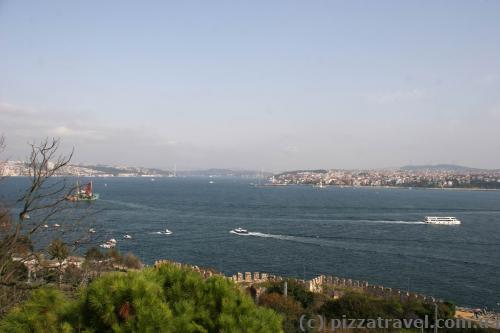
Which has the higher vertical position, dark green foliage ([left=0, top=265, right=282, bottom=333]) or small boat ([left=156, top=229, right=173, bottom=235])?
dark green foliage ([left=0, top=265, right=282, bottom=333])

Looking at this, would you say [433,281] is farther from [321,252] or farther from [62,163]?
[62,163]

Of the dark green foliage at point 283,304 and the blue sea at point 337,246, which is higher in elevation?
the dark green foliage at point 283,304

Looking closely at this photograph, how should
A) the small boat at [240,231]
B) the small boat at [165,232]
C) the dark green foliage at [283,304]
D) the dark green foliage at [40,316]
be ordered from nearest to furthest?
the dark green foliage at [40,316] < the dark green foliage at [283,304] < the small boat at [165,232] < the small boat at [240,231]

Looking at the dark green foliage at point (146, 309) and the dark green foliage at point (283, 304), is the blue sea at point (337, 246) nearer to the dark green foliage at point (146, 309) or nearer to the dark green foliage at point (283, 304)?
the dark green foliage at point (283, 304)

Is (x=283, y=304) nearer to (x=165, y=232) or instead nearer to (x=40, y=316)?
(x=40, y=316)

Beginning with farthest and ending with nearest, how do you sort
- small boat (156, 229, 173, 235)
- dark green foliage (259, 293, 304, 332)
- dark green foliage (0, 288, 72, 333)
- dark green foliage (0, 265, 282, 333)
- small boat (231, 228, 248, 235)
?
small boat (231, 228, 248, 235), small boat (156, 229, 173, 235), dark green foliage (259, 293, 304, 332), dark green foliage (0, 288, 72, 333), dark green foliage (0, 265, 282, 333)

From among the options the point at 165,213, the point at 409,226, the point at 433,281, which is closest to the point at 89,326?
the point at 433,281

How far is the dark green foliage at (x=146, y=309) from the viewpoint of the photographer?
358 centimetres

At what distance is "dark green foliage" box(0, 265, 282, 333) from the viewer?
3582mm

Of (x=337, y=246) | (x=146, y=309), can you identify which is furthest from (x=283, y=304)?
(x=337, y=246)

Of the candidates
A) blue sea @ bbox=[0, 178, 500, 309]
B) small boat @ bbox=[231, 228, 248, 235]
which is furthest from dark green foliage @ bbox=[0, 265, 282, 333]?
small boat @ bbox=[231, 228, 248, 235]

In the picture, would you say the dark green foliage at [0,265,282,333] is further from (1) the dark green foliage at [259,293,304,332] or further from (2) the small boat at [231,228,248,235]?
(2) the small boat at [231,228,248,235]

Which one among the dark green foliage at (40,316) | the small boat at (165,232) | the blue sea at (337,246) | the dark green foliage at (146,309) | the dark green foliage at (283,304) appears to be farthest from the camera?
the small boat at (165,232)

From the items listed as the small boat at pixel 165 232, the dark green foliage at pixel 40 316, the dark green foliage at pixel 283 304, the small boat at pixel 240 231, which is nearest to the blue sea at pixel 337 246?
the small boat at pixel 165 232
